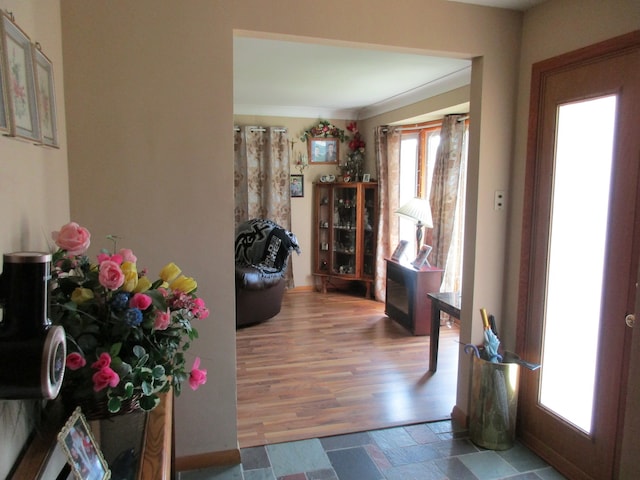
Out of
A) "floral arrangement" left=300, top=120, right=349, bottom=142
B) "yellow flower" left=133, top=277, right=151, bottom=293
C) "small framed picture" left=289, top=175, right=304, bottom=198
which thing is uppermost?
"floral arrangement" left=300, top=120, right=349, bottom=142

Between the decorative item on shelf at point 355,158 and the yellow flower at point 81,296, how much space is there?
5196 millimetres

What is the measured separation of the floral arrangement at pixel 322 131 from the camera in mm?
6176

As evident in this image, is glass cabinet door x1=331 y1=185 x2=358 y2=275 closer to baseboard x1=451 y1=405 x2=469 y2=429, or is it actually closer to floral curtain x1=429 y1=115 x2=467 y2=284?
floral curtain x1=429 y1=115 x2=467 y2=284

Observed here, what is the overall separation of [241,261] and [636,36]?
4141 millimetres

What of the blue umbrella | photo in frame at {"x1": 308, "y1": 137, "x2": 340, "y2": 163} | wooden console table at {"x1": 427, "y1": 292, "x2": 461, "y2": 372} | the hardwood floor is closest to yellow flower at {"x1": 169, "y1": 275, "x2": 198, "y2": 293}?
the hardwood floor

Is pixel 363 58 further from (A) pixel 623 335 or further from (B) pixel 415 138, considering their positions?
(A) pixel 623 335

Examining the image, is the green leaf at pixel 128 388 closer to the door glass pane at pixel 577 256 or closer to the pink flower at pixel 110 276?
the pink flower at pixel 110 276

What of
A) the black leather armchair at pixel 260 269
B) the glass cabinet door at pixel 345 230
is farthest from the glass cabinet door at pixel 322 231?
the black leather armchair at pixel 260 269

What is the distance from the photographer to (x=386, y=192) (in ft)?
18.9

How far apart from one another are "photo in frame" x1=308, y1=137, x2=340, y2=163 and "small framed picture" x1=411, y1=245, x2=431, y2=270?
7.25 ft

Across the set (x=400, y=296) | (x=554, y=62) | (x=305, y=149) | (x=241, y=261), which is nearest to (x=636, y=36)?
(x=554, y=62)

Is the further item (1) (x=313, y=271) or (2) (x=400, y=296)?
(1) (x=313, y=271)

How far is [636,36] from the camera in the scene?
1944mm

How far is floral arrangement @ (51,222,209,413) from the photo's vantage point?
1102 millimetres
